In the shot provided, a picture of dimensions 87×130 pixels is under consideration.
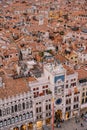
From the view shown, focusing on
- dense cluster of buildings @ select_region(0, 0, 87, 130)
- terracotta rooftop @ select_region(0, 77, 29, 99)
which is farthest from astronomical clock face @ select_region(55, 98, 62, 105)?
terracotta rooftop @ select_region(0, 77, 29, 99)

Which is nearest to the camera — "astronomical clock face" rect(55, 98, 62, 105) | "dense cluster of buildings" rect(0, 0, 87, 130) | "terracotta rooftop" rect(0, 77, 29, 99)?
"terracotta rooftop" rect(0, 77, 29, 99)

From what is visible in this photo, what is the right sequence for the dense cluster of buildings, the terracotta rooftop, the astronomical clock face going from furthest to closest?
the astronomical clock face < the dense cluster of buildings < the terracotta rooftop

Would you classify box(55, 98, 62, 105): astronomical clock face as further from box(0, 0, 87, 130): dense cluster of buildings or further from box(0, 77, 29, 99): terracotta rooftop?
box(0, 77, 29, 99): terracotta rooftop

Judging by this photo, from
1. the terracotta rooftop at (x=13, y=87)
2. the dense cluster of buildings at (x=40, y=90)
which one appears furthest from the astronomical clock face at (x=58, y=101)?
the terracotta rooftop at (x=13, y=87)

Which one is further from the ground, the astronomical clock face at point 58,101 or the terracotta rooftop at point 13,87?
the terracotta rooftop at point 13,87

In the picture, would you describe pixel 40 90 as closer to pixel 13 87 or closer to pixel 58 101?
pixel 58 101

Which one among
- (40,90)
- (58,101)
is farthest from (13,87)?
(58,101)

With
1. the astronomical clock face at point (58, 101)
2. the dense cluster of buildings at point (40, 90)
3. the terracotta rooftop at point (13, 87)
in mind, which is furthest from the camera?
the astronomical clock face at point (58, 101)

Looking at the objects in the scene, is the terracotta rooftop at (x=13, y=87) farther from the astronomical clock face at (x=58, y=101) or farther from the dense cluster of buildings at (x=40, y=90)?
the astronomical clock face at (x=58, y=101)

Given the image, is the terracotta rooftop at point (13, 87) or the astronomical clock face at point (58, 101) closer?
the terracotta rooftop at point (13, 87)

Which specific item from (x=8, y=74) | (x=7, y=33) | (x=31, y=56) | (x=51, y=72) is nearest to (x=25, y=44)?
(x=31, y=56)

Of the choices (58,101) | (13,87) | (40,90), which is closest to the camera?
(13,87)

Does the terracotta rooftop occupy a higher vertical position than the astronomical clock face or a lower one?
higher
